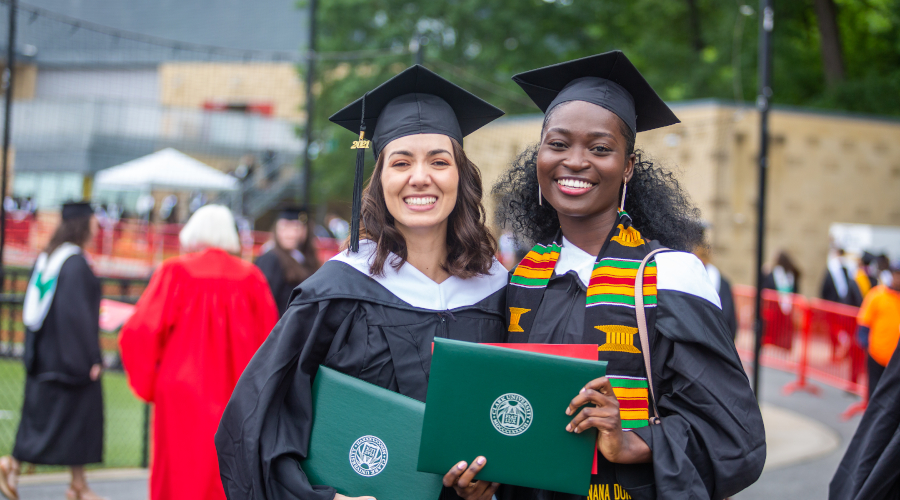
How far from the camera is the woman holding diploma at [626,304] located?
2.03m

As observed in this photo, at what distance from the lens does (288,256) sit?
6465 mm

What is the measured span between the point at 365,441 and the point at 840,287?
1104 centimetres

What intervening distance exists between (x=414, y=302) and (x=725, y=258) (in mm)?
14483

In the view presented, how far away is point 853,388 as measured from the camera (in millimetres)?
9484

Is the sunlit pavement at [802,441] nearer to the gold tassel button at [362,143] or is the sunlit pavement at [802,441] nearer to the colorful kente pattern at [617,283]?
the colorful kente pattern at [617,283]

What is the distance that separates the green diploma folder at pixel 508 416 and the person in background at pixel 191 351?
2862 millimetres

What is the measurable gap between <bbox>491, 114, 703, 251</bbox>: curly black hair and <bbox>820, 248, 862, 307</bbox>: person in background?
32.4ft

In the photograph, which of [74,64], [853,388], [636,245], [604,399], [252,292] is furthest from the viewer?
[853,388]

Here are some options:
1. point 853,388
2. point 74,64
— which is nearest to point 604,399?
point 74,64

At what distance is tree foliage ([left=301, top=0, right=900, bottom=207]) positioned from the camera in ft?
61.7

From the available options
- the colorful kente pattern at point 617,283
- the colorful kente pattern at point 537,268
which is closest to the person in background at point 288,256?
the colorful kente pattern at point 537,268

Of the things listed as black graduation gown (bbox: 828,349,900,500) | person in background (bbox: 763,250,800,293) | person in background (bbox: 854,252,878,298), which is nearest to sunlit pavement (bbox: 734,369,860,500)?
person in background (bbox: 854,252,878,298)

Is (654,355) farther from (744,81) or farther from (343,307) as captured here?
(744,81)

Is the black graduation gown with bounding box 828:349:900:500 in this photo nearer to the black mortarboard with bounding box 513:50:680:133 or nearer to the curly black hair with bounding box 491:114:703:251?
the curly black hair with bounding box 491:114:703:251
